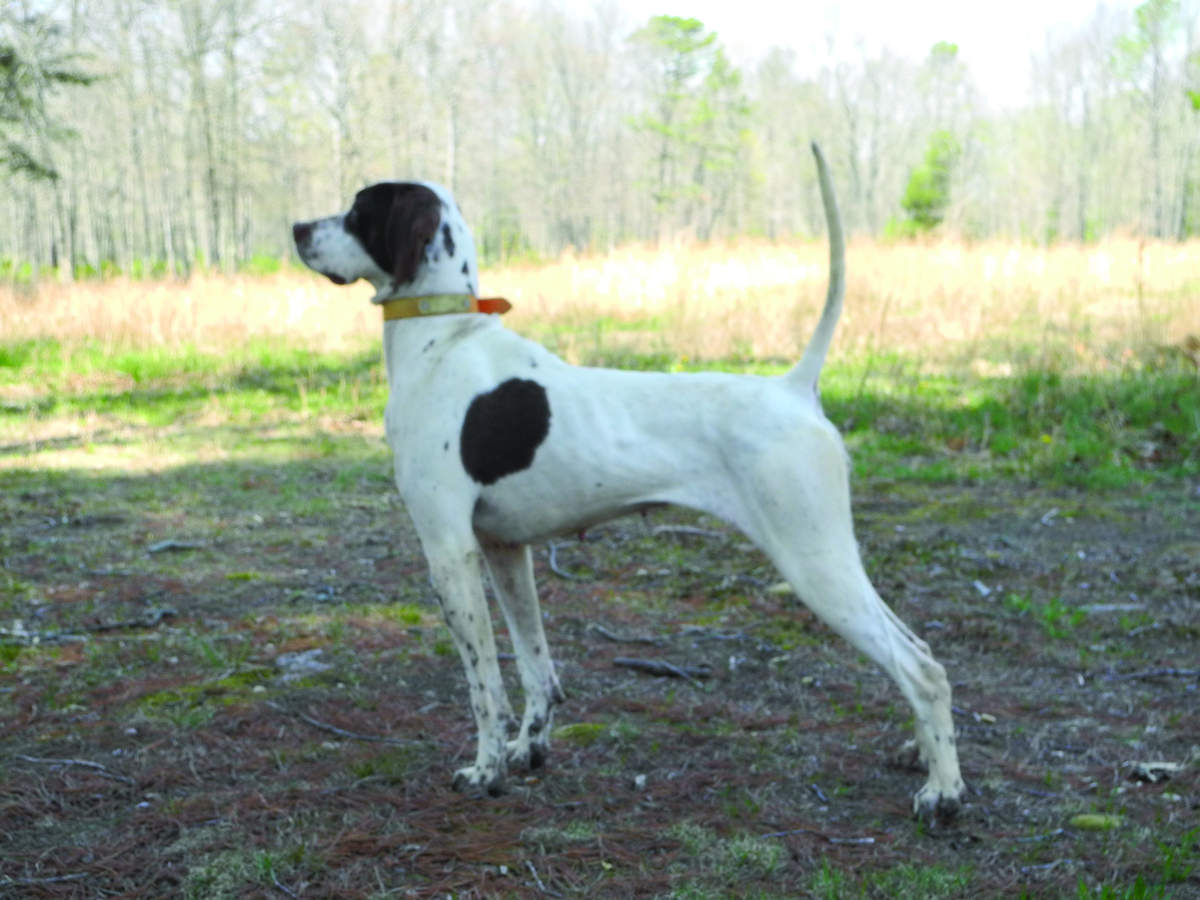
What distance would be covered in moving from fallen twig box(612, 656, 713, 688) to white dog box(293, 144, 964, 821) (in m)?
0.88

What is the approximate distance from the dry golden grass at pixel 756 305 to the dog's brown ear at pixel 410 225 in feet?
25.2

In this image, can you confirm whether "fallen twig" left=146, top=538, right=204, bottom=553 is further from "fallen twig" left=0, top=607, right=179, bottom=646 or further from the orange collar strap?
the orange collar strap

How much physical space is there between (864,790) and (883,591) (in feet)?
6.79

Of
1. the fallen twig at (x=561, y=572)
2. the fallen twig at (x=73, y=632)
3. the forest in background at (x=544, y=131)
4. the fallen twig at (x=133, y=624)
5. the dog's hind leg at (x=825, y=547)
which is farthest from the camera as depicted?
the forest in background at (x=544, y=131)

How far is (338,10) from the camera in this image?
38.9m

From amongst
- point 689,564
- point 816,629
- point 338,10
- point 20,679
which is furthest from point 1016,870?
point 338,10

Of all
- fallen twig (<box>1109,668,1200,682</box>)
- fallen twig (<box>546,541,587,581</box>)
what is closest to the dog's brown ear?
fallen twig (<box>546,541,587,581</box>)

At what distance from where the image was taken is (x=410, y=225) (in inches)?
127

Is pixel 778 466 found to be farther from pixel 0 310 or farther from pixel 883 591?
pixel 0 310

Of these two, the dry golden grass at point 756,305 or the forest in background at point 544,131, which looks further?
the forest in background at point 544,131

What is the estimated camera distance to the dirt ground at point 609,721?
2750 mm

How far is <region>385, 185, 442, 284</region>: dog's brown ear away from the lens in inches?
127

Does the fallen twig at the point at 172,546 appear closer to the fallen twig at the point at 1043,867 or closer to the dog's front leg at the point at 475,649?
the dog's front leg at the point at 475,649

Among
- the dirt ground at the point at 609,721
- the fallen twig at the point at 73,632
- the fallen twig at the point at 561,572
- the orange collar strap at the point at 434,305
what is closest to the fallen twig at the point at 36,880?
the dirt ground at the point at 609,721
